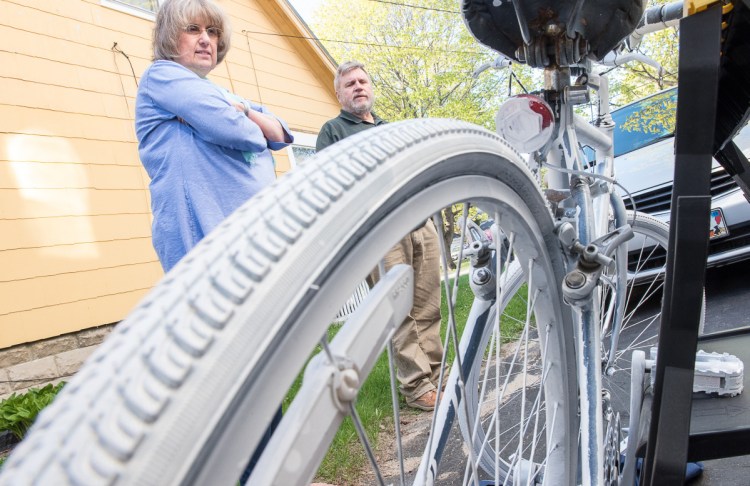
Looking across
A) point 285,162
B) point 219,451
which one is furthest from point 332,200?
point 285,162

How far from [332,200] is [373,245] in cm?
7

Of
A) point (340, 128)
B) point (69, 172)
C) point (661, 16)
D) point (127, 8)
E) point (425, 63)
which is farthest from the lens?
point (425, 63)

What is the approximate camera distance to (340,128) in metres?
3.17

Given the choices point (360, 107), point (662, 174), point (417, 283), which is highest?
point (662, 174)

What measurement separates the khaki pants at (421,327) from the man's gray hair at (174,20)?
152cm

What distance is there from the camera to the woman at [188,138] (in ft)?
5.38

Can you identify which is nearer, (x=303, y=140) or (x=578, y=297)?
(x=578, y=297)

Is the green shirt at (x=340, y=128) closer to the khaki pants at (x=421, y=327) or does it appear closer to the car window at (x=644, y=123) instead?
the khaki pants at (x=421, y=327)

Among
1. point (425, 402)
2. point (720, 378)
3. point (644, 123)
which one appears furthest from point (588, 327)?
point (644, 123)

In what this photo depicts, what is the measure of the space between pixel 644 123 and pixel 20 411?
5.03 metres

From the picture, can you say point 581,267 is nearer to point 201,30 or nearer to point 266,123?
point 266,123

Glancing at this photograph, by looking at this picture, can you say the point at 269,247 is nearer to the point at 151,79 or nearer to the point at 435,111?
the point at 151,79

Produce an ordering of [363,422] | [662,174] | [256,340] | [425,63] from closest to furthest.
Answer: [256,340]
[363,422]
[662,174]
[425,63]

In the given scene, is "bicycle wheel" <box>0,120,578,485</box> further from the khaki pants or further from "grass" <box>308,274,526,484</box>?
the khaki pants
